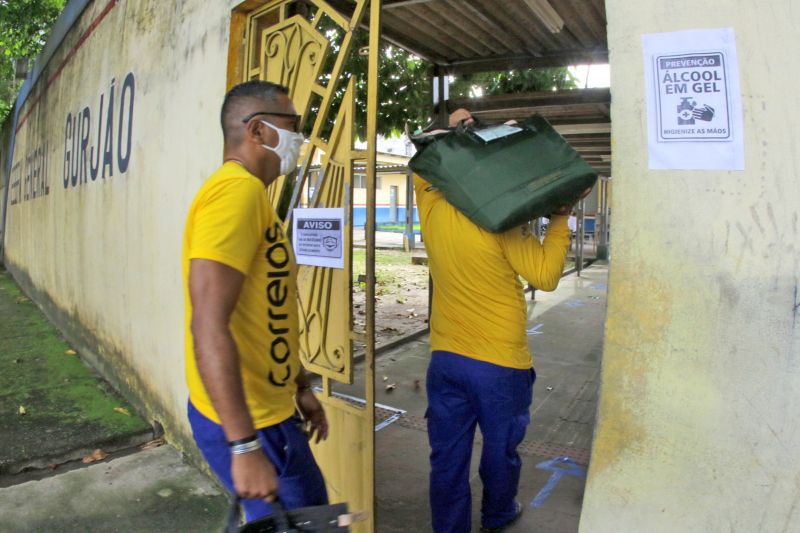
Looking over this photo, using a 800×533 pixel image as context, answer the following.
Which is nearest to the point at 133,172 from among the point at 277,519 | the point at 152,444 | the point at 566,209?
the point at 152,444

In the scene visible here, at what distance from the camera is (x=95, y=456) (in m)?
4.20

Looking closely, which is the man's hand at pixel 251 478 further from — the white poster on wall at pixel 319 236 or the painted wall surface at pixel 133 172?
the painted wall surface at pixel 133 172

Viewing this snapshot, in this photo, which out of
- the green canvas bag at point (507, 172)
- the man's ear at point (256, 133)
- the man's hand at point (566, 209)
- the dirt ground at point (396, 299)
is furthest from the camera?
the dirt ground at point (396, 299)

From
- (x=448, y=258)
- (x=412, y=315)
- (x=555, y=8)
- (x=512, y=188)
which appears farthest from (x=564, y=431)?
(x=412, y=315)

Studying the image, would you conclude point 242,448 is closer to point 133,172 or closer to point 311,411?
point 311,411

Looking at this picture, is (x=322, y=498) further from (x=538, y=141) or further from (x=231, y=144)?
(x=538, y=141)

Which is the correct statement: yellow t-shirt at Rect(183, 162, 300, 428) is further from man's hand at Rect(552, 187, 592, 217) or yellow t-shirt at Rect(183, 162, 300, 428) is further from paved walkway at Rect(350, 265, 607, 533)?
paved walkway at Rect(350, 265, 607, 533)

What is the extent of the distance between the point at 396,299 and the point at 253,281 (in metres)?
8.50

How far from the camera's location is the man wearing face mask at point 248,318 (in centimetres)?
162

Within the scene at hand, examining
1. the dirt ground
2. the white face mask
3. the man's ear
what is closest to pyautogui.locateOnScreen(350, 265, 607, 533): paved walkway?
the dirt ground

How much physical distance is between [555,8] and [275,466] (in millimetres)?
3681

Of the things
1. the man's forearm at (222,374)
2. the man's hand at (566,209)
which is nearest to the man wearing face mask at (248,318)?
the man's forearm at (222,374)

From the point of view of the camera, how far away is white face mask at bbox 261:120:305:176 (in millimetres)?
2016

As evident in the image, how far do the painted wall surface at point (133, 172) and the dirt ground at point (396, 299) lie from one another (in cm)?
137
